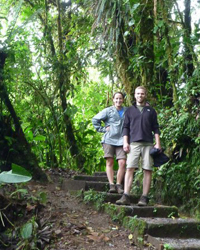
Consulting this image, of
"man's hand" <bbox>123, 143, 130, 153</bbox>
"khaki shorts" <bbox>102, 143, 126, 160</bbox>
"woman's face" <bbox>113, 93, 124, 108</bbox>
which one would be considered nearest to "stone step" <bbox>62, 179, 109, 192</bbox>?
"khaki shorts" <bbox>102, 143, 126, 160</bbox>

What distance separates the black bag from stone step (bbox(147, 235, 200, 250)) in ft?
3.41

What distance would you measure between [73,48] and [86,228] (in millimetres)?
5249

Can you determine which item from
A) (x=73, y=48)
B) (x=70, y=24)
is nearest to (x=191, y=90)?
(x=73, y=48)

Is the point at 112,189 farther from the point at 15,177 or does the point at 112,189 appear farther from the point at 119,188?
the point at 15,177

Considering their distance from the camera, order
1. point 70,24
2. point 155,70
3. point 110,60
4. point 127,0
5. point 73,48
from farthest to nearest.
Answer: point 70,24 < point 73,48 < point 110,60 < point 155,70 < point 127,0

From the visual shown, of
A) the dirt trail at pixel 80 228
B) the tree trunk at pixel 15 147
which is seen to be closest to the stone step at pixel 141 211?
the dirt trail at pixel 80 228

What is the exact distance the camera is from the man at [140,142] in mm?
4895

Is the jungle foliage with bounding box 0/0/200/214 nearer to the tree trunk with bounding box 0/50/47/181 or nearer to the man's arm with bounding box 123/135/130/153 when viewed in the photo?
the tree trunk with bounding box 0/50/47/181

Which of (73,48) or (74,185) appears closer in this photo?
(74,185)

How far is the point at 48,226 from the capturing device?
4.38m

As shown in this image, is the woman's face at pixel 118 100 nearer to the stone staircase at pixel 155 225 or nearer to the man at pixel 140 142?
the man at pixel 140 142

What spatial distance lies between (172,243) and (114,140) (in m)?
1.99

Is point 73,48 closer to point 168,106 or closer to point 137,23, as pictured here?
point 137,23

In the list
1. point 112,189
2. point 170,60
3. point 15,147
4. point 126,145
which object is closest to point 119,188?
point 112,189
